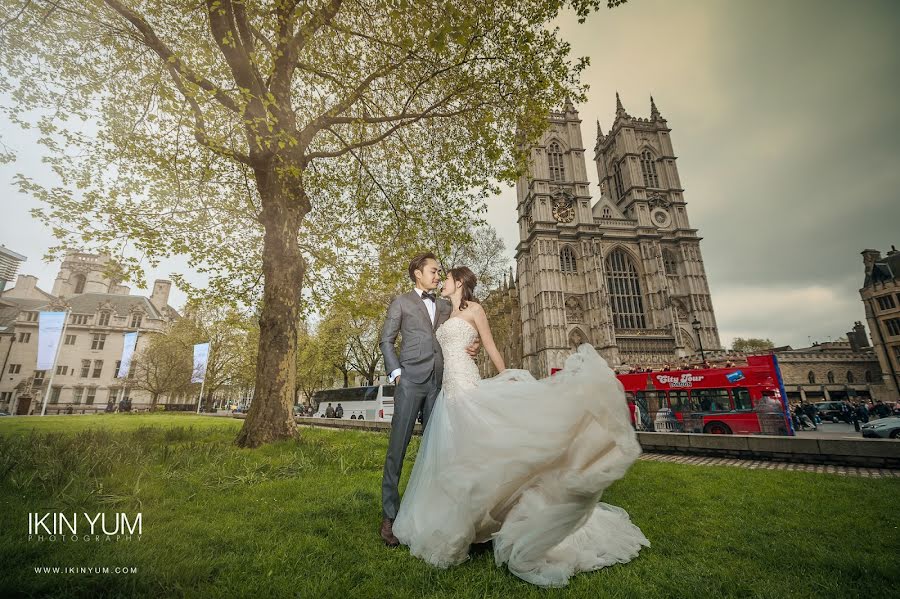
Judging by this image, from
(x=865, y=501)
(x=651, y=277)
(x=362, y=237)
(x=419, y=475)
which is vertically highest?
(x=651, y=277)

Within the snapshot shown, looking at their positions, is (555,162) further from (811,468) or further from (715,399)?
(811,468)

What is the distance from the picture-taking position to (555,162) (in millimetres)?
52781

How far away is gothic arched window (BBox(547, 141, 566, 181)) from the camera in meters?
52.4

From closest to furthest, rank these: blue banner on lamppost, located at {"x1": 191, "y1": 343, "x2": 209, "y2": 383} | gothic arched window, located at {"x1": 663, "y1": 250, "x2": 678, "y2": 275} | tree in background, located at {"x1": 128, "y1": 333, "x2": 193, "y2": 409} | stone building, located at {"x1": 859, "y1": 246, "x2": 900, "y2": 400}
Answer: blue banner on lamppost, located at {"x1": 191, "y1": 343, "x2": 209, "y2": 383} < tree in background, located at {"x1": 128, "y1": 333, "x2": 193, "y2": 409} < stone building, located at {"x1": 859, "y1": 246, "x2": 900, "y2": 400} < gothic arched window, located at {"x1": 663, "y1": 250, "x2": 678, "y2": 275}

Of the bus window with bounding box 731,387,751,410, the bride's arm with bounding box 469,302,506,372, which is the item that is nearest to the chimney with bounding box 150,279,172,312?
the bride's arm with bounding box 469,302,506,372

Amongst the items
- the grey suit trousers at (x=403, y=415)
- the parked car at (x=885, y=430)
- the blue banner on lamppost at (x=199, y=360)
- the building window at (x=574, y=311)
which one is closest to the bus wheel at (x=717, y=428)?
the parked car at (x=885, y=430)

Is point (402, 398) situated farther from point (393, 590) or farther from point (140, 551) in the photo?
point (140, 551)

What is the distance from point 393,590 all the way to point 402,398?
5.29 ft

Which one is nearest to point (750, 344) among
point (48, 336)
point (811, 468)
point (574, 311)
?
point (574, 311)

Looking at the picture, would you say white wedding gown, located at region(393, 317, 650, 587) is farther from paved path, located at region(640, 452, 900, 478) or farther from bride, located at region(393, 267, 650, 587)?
paved path, located at region(640, 452, 900, 478)

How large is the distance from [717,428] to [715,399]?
1252 millimetres

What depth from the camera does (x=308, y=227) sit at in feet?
41.4

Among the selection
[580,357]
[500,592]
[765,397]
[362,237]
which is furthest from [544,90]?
[765,397]

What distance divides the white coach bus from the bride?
22918mm
